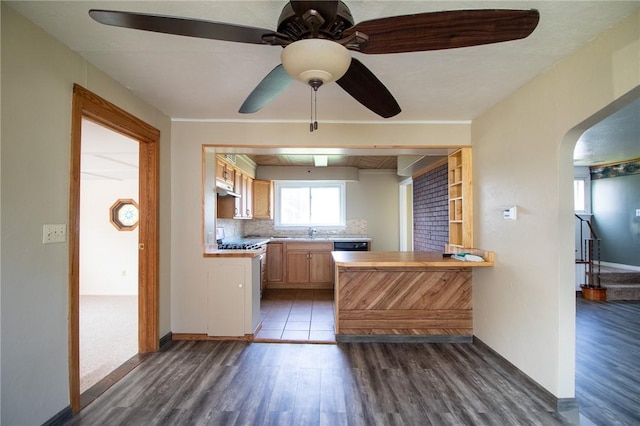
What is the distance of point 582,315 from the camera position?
396cm

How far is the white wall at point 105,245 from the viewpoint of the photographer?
5262 millimetres

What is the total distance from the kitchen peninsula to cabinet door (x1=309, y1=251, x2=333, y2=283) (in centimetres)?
217

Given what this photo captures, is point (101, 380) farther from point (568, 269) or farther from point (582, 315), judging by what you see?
point (582, 315)

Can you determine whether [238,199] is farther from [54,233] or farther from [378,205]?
[54,233]

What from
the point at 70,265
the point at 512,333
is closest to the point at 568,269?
the point at 512,333

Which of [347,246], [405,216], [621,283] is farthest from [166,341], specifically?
[621,283]

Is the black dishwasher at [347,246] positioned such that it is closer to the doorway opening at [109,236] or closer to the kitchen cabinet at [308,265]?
the kitchen cabinet at [308,265]

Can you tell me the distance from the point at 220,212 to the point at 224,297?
1.71 meters

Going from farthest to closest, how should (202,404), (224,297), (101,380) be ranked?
(224,297)
(101,380)
(202,404)

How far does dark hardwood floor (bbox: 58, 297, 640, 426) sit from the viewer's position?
193cm

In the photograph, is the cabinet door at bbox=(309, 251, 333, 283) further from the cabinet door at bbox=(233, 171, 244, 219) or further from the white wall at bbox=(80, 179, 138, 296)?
the white wall at bbox=(80, 179, 138, 296)

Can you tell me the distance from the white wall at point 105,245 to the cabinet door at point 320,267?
3006 millimetres

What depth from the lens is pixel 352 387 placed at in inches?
89.2

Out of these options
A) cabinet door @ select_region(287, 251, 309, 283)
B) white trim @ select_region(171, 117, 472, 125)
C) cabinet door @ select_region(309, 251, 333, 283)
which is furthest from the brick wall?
cabinet door @ select_region(287, 251, 309, 283)
